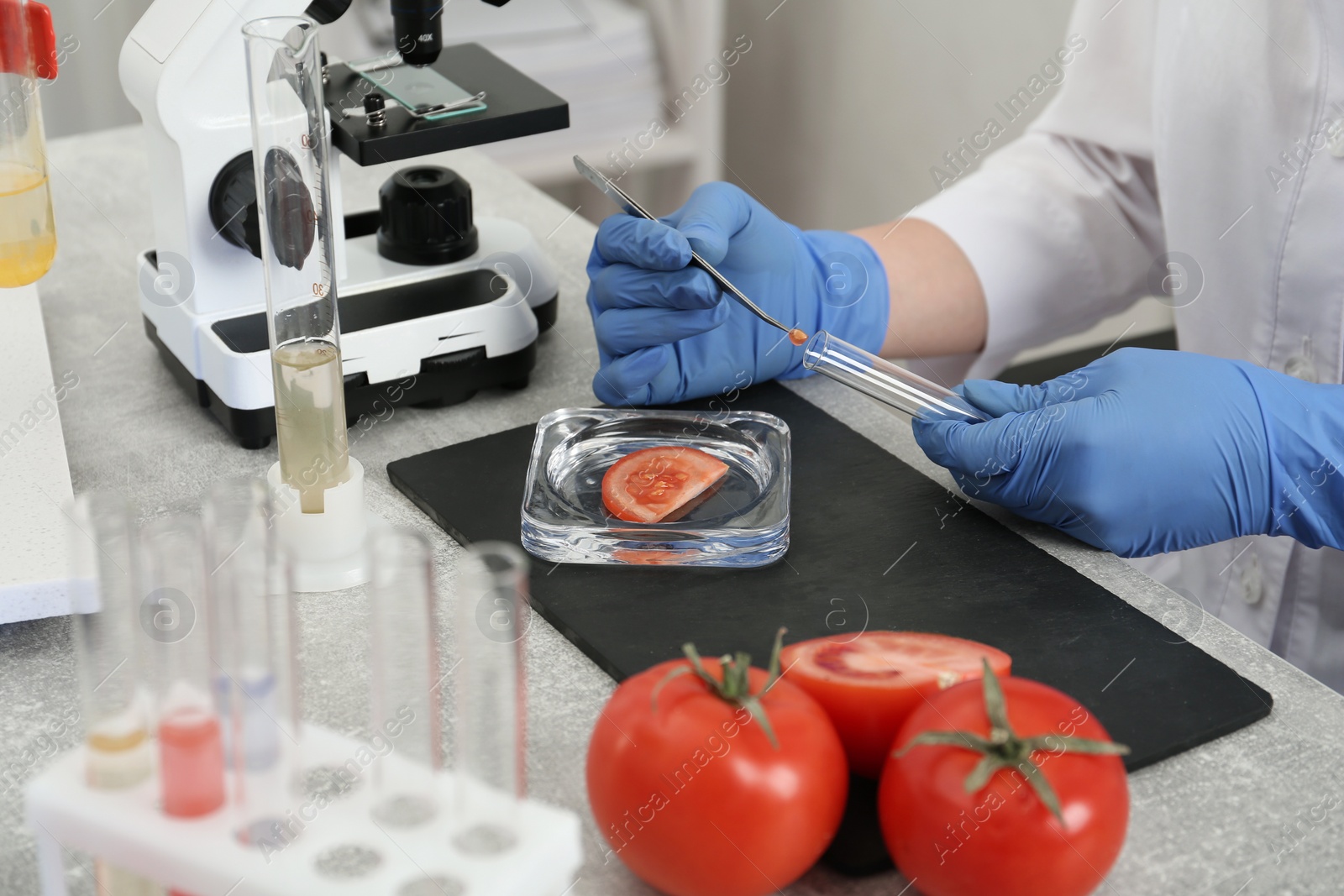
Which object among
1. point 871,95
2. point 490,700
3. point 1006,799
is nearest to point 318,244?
point 490,700

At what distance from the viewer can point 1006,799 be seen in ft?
1.71

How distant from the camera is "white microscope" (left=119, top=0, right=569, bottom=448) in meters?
0.92

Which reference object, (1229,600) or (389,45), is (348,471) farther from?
(389,45)

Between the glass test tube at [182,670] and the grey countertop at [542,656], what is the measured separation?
0.49 feet

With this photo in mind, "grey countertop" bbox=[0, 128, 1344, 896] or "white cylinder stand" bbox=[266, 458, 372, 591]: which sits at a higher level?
"white cylinder stand" bbox=[266, 458, 372, 591]

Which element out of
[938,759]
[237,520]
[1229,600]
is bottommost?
[1229,600]

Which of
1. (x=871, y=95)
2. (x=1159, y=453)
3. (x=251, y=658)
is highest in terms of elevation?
(x=251, y=658)

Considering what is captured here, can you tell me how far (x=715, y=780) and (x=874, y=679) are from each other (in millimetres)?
132

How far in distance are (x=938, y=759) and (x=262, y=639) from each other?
28cm

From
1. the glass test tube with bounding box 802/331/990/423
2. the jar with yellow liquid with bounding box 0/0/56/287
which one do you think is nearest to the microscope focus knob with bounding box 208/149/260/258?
the jar with yellow liquid with bounding box 0/0/56/287

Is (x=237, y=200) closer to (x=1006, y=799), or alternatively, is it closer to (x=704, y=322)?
(x=704, y=322)

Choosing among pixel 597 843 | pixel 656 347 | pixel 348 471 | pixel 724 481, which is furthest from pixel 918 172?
pixel 597 843

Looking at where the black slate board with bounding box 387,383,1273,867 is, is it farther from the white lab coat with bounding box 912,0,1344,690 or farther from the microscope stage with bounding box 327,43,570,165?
the white lab coat with bounding box 912,0,1344,690

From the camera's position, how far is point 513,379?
1.06 m
